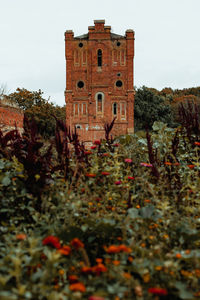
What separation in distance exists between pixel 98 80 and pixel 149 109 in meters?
8.60

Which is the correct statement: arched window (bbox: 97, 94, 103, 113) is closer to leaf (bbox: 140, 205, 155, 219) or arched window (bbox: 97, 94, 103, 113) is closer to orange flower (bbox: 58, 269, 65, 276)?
leaf (bbox: 140, 205, 155, 219)

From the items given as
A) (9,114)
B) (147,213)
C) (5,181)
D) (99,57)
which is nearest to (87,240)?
(147,213)

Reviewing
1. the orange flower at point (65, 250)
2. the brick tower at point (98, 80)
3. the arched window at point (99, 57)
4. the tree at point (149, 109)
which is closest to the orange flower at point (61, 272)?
the orange flower at point (65, 250)

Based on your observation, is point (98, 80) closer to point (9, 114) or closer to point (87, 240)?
point (9, 114)

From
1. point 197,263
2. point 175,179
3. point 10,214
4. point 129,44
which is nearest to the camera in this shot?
point 197,263

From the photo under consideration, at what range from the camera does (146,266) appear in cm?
179

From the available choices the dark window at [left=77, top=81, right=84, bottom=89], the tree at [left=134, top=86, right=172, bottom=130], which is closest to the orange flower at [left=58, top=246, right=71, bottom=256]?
the dark window at [left=77, top=81, right=84, bottom=89]

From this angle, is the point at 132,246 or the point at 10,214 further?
the point at 10,214

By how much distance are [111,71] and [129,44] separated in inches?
133

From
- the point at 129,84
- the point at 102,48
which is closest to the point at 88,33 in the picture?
the point at 102,48

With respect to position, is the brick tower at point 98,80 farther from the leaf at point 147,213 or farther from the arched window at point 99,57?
the leaf at point 147,213

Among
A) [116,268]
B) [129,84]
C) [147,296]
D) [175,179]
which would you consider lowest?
[147,296]

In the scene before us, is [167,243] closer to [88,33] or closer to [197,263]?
[197,263]

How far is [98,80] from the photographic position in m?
31.2
